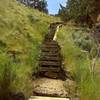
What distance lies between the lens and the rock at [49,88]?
31.9ft

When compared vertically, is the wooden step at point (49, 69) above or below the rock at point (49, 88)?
above

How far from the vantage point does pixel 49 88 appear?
34.2 feet

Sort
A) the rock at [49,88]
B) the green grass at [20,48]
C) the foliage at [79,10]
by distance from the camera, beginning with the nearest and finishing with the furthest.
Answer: the green grass at [20,48]
the rock at [49,88]
the foliage at [79,10]

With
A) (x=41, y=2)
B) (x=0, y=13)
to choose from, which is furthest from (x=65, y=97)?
(x=41, y=2)

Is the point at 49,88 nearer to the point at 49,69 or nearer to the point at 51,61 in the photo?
the point at 49,69

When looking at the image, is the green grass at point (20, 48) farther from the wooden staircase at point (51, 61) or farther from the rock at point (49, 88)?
the rock at point (49, 88)

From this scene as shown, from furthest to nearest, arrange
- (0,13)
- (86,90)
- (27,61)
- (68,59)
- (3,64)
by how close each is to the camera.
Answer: (0,13)
(68,59)
(27,61)
(3,64)
(86,90)

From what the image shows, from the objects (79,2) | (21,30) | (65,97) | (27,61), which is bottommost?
(65,97)

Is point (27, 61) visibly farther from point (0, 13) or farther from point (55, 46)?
point (0, 13)

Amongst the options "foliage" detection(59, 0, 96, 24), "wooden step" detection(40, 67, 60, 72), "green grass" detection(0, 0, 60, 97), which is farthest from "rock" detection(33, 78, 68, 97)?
"foliage" detection(59, 0, 96, 24)

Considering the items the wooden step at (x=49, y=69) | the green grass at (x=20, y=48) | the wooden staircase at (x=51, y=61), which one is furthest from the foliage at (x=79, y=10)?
the wooden step at (x=49, y=69)

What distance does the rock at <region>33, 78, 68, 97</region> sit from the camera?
9719mm

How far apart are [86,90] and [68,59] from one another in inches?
214

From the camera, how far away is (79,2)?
25.6 m
